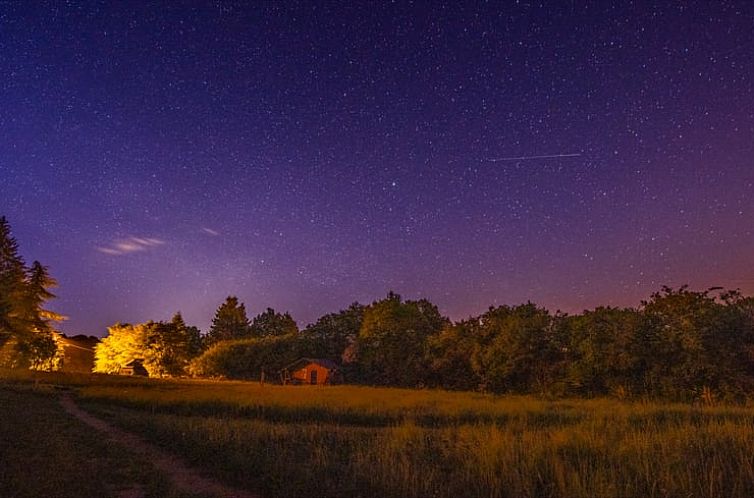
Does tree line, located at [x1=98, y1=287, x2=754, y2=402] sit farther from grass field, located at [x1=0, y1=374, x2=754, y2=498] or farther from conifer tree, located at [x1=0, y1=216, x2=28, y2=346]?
conifer tree, located at [x1=0, y1=216, x2=28, y2=346]

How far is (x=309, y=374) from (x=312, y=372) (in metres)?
0.46

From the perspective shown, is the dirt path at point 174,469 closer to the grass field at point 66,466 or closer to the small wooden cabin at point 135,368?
the grass field at point 66,466

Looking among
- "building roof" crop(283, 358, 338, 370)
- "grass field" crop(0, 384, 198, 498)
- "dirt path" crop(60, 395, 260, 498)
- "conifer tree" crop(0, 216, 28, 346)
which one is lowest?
"dirt path" crop(60, 395, 260, 498)

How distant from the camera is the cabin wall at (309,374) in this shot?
61.2m

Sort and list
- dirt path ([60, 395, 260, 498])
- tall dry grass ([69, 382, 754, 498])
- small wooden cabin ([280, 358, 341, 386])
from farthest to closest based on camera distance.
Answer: small wooden cabin ([280, 358, 341, 386]), dirt path ([60, 395, 260, 498]), tall dry grass ([69, 382, 754, 498])

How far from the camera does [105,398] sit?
29.4 metres

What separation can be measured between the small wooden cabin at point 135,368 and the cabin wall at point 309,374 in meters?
23.9

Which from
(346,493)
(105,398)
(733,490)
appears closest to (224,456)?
(346,493)

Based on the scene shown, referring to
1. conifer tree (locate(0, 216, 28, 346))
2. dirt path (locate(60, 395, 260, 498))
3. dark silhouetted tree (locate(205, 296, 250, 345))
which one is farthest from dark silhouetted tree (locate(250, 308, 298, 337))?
dirt path (locate(60, 395, 260, 498))

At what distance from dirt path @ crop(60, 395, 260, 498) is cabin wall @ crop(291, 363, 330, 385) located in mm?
44626

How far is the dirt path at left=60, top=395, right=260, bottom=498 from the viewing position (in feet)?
30.0

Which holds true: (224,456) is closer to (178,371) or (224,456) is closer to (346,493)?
(346,493)

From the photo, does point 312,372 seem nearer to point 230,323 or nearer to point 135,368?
point 135,368

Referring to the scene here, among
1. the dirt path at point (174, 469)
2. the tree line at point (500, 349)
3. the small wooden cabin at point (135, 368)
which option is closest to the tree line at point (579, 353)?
the tree line at point (500, 349)
